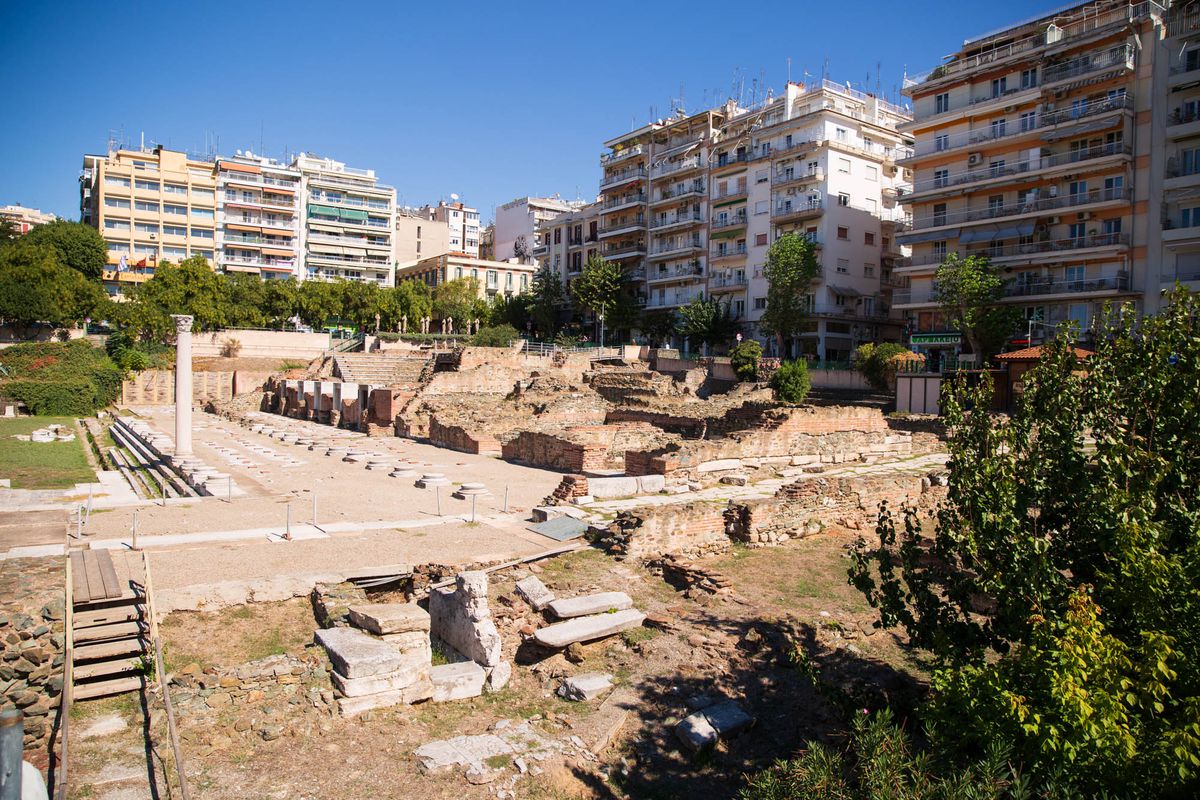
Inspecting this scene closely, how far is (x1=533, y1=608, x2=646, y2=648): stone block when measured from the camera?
8422 millimetres

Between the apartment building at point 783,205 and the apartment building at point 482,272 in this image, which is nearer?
the apartment building at point 783,205

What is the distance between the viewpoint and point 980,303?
117 feet

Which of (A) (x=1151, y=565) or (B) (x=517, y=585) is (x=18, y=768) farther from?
(B) (x=517, y=585)

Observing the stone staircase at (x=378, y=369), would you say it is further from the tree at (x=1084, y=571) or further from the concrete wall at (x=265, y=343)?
the tree at (x=1084, y=571)

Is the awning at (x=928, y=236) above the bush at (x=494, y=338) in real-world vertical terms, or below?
above

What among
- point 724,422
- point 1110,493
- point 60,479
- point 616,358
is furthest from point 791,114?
point 1110,493

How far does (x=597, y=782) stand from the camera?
6281 mm

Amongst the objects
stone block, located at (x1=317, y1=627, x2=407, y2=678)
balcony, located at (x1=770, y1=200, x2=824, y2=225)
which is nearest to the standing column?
stone block, located at (x1=317, y1=627, x2=407, y2=678)

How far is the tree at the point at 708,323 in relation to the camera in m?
50.2

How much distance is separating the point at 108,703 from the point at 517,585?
4269mm

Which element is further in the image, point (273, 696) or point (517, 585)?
point (517, 585)

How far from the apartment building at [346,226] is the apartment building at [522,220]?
11.7m

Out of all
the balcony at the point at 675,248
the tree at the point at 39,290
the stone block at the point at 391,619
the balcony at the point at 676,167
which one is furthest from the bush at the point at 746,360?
the tree at the point at 39,290

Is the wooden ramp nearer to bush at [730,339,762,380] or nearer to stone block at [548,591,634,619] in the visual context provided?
stone block at [548,591,634,619]
